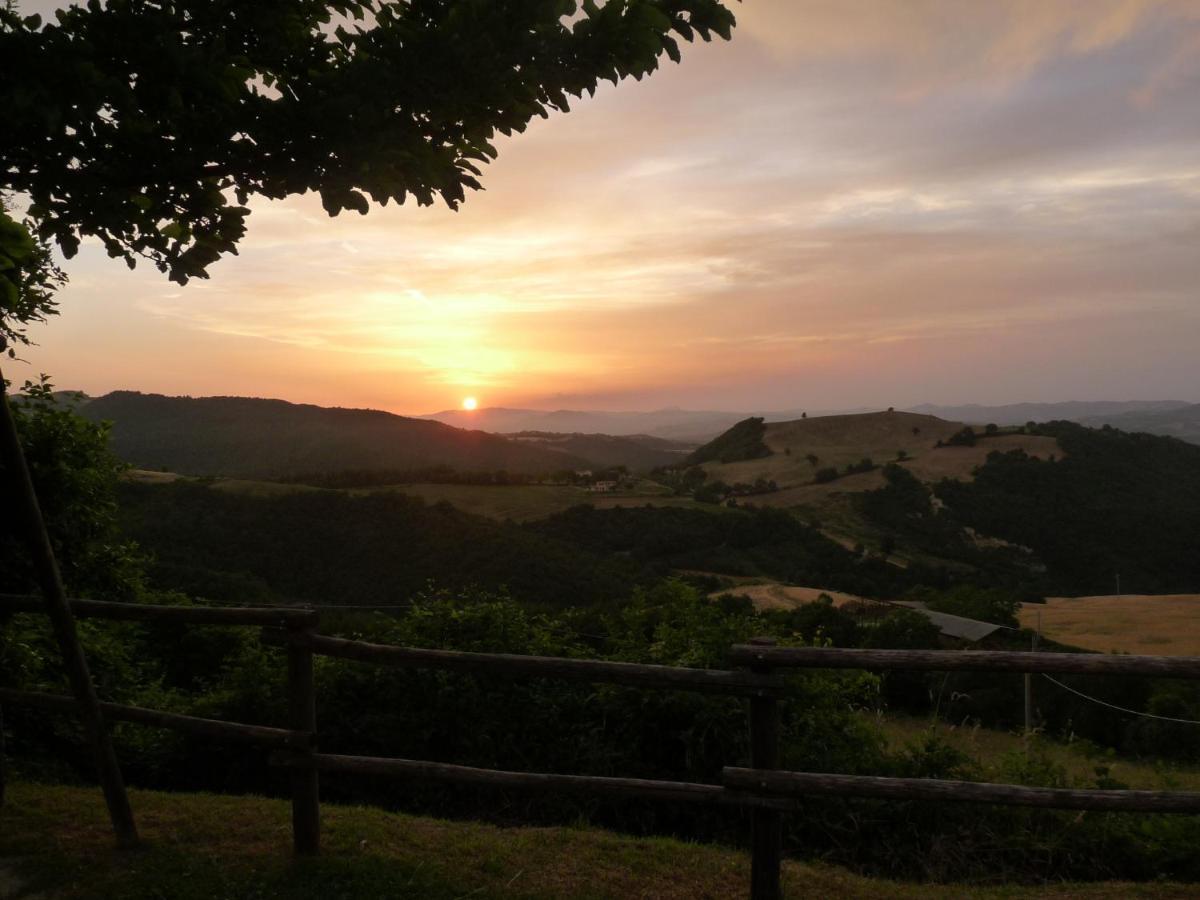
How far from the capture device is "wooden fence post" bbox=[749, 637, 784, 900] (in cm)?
386

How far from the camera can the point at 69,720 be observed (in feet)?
21.8

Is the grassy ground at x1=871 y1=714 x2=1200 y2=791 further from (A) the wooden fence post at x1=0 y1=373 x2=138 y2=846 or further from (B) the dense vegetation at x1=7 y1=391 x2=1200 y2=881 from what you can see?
(A) the wooden fence post at x1=0 y1=373 x2=138 y2=846

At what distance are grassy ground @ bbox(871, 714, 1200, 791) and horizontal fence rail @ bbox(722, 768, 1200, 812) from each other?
8.10 ft

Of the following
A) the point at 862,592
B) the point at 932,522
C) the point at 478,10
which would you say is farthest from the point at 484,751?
the point at 932,522

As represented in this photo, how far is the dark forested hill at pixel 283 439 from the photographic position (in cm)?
8444

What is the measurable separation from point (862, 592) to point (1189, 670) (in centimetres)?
5772

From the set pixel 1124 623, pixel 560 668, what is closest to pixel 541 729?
pixel 560 668

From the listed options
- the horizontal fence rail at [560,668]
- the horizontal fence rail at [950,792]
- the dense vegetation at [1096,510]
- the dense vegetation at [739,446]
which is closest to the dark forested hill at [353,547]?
the horizontal fence rail at [560,668]

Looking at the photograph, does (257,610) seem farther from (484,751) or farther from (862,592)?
(862,592)

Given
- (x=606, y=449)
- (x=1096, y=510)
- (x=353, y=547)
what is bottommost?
(x=1096, y=510)

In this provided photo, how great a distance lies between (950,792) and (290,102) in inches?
177

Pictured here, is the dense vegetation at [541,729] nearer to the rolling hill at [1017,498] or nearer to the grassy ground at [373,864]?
the grassy ground at [373,864]

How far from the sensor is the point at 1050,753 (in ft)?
41.8

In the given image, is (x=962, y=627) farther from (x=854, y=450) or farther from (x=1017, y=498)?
(x=854, y=450)
